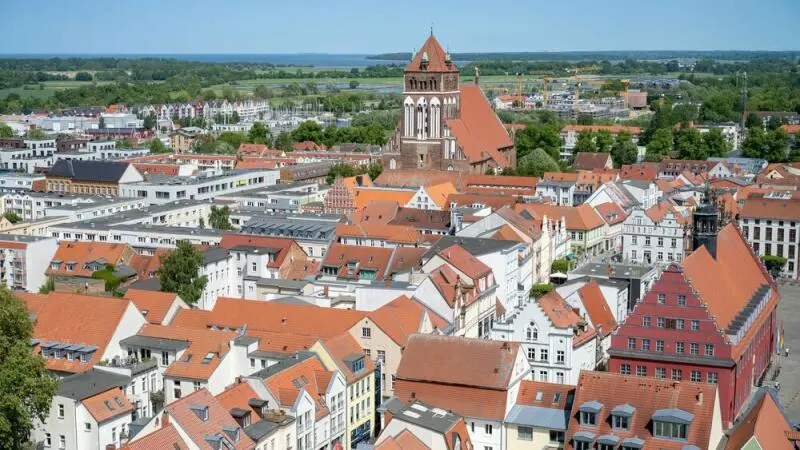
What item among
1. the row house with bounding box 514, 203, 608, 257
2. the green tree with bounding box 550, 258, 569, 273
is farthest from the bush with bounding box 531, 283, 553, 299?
the row house with bounding box 514, 203, 608, 257

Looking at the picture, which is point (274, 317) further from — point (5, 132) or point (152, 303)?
point (5, 132)

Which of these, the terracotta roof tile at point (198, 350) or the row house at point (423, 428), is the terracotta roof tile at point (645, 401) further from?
the terracotta roof tile at point (198, 350)

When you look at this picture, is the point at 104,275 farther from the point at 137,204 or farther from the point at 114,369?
the point at 137,204

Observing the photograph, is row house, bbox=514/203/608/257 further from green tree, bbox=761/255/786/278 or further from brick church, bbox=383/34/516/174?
brick church, bbox=383/34/516/174

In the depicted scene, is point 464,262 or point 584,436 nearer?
point 584,436

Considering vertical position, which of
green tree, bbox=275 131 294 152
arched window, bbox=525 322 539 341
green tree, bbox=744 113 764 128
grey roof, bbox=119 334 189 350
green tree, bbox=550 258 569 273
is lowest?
green tree, bbox=550 258 569 273

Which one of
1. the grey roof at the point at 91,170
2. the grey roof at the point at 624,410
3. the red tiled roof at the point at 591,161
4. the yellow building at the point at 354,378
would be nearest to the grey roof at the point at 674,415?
the grey roof at the point at 624,410

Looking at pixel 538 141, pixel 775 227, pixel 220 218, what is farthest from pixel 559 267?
pixel 538 141
